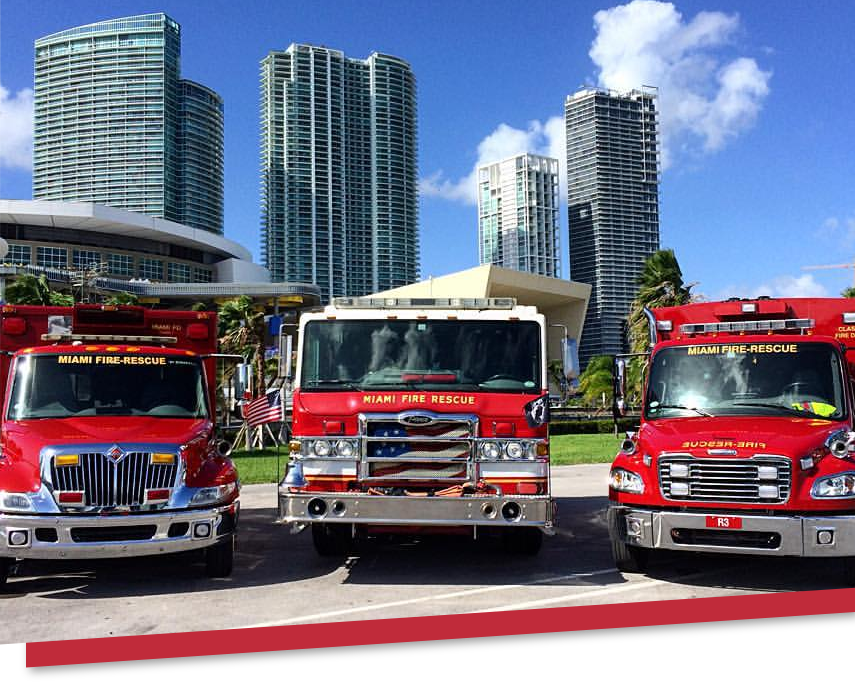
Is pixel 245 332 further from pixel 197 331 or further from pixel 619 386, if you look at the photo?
pixel 619 386

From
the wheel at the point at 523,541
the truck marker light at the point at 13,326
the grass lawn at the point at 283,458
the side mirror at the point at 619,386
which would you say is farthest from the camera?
the grass lawn at the point at 283,458

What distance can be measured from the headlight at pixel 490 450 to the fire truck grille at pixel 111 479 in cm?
285

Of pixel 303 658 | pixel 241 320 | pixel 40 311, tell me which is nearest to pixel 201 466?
pixel 303 658

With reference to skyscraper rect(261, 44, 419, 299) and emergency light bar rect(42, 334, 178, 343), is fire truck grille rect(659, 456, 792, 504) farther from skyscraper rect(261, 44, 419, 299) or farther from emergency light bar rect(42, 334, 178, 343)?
skyscraper rect(261, 44, 419, 299)

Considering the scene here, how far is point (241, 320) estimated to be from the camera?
34688 mm

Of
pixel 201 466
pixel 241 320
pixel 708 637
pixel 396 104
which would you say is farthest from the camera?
pixel 396 104

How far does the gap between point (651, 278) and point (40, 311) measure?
94.5ft

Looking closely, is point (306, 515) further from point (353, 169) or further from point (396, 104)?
point (396, 104)

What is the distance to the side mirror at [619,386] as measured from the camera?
8.62 metres

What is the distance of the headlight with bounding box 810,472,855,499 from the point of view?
654 cm

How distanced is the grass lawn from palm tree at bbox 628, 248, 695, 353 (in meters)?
→ 4.81

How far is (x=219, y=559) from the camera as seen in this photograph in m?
7.80

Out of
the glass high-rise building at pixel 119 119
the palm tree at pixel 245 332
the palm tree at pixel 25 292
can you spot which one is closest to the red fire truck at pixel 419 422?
the palm tree at pixel 245 332

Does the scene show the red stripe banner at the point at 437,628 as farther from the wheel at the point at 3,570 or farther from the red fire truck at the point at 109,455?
the wheel at the point at 3,570
